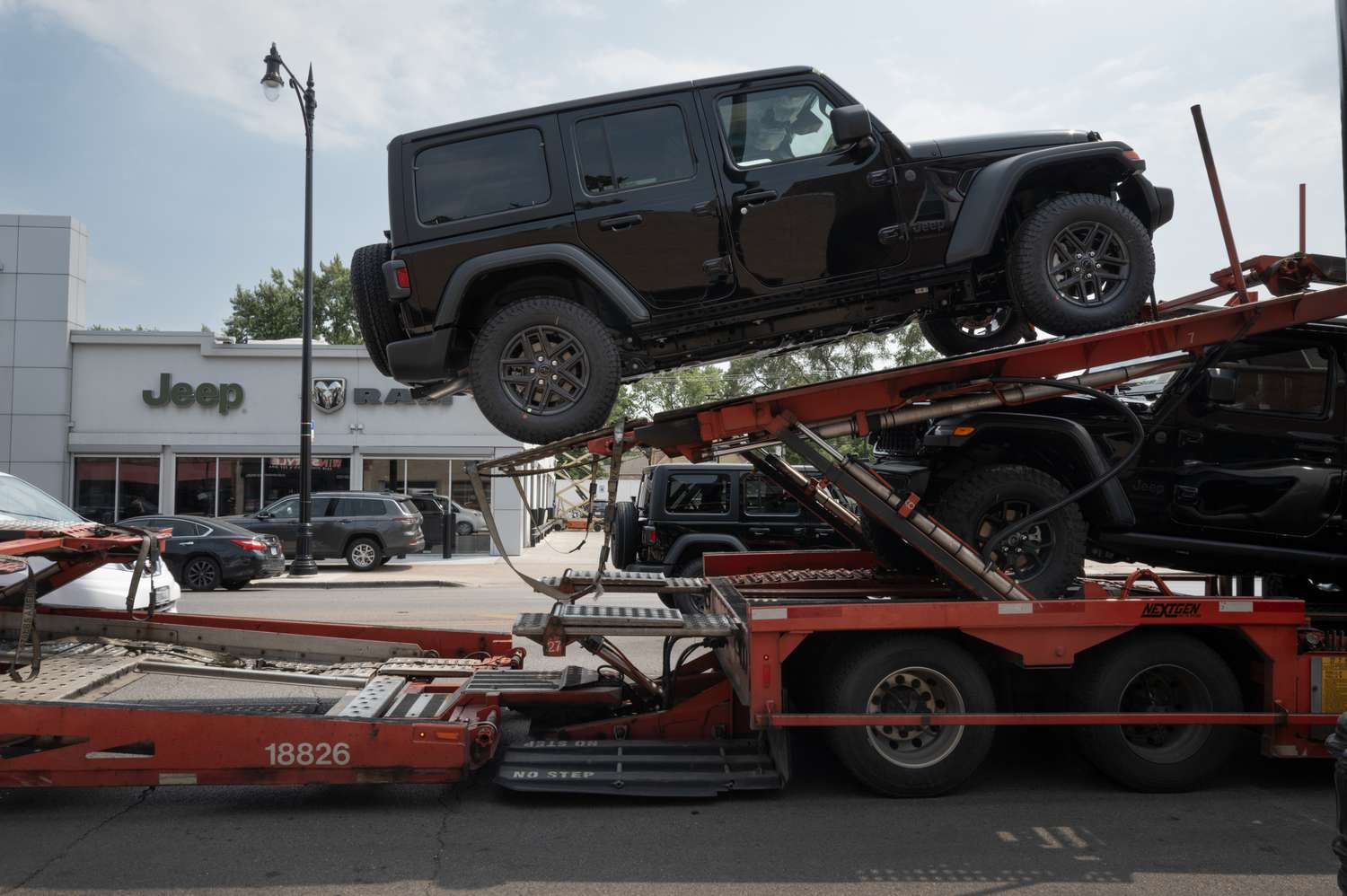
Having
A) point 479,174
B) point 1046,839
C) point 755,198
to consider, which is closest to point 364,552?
point 479,174

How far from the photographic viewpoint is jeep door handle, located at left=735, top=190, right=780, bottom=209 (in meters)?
5.50

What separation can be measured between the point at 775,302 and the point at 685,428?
2.89ft

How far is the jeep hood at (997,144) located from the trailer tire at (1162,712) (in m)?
2.72

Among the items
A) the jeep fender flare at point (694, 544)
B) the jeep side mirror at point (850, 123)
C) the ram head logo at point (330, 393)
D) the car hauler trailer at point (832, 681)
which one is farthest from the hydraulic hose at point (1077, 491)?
the ram head logo at point (330, 393)

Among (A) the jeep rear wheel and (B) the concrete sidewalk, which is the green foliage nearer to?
(A) the jeep rear wheel

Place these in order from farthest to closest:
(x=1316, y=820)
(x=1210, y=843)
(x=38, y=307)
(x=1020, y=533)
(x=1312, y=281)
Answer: (x=38, y=307) → (x=1312, y=281) → (x=1020, y=533) → (x=1316, y=820) → (x=1210, y=843)

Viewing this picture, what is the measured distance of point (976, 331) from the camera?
671cm

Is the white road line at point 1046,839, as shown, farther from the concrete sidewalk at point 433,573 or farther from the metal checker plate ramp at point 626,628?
the concrete sidewalk at point 433,573

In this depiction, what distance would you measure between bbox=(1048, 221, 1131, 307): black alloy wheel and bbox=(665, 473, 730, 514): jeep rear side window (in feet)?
22.6

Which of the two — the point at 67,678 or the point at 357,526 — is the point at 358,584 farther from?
the point at 67,678

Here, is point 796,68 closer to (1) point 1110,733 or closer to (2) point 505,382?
A: (2) point 505,382

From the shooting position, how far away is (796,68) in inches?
219

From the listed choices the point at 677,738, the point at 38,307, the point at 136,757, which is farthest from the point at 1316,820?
the point at 38,307

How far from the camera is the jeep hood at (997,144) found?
5660 mm
